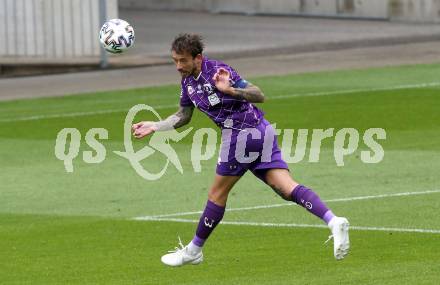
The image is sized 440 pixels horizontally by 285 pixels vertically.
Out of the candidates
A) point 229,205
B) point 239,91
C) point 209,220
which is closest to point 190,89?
point 239,91

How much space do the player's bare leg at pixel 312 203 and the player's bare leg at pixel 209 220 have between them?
42 cm

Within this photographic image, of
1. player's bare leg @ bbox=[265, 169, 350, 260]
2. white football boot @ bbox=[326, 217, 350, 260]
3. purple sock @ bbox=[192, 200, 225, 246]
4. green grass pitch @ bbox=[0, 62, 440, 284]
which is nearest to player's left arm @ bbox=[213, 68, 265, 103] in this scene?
player's bare leg @ bbox=[265, 169, 350, 260]

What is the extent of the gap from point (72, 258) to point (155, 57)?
2175 centimetres

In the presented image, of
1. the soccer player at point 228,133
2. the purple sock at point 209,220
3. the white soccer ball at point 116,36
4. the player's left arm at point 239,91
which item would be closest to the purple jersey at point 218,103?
the soccer player at point 228,133

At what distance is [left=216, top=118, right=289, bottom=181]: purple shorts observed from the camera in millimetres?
12586

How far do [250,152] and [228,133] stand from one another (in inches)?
12.1

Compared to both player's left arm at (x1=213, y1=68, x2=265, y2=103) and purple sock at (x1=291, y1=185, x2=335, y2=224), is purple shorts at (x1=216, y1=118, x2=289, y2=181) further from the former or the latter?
player's left arm at (x1=213, y1=68, x2=265, y2=103)

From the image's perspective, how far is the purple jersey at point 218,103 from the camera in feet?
41.4

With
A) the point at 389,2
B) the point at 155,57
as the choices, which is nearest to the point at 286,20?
the point at 389,2

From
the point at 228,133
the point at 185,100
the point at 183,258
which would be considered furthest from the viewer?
the point at 185,100

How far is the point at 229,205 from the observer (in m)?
16.9

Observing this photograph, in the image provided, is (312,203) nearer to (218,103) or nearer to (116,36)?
(218,103)

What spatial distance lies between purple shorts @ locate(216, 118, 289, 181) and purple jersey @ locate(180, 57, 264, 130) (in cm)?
8

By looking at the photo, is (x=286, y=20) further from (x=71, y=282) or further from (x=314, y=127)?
(x=71, y=282)
